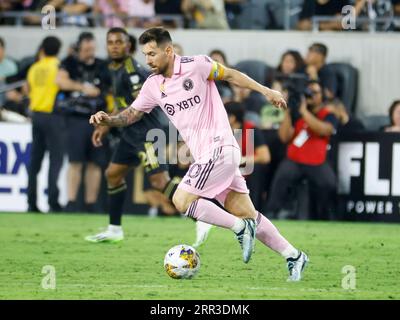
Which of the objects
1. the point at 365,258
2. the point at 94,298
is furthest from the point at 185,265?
the point at 365,258

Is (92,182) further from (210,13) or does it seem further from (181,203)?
(181,203)

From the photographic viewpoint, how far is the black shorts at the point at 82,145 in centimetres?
1773

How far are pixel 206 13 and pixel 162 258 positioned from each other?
7611 mm

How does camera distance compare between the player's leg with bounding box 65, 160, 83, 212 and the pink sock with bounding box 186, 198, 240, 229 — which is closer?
the pink sock with bounding box 186, 198, 240, 229

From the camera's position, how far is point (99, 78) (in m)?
14.9

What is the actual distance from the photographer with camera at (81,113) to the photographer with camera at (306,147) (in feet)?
8.99

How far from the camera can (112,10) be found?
64.4ft

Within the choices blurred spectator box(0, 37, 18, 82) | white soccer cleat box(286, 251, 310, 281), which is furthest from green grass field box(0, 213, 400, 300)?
blurred spectator box(0, 37, 18, 82)

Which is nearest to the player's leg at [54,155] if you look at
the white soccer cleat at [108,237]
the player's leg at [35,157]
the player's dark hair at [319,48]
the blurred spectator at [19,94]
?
the player's leg at [35,157]

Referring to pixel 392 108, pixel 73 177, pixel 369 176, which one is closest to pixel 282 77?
pixel 392 108

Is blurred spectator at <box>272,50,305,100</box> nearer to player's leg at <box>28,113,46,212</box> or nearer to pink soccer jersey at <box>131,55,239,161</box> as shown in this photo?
player's leg at <box>28,113,46,212</box>

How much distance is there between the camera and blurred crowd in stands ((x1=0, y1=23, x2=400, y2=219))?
17.0 metres

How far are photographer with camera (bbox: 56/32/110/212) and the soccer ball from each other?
7.21 metres

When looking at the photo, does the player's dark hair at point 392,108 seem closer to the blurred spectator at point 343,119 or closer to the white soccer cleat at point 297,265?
the blurred spectator at point 343,119
